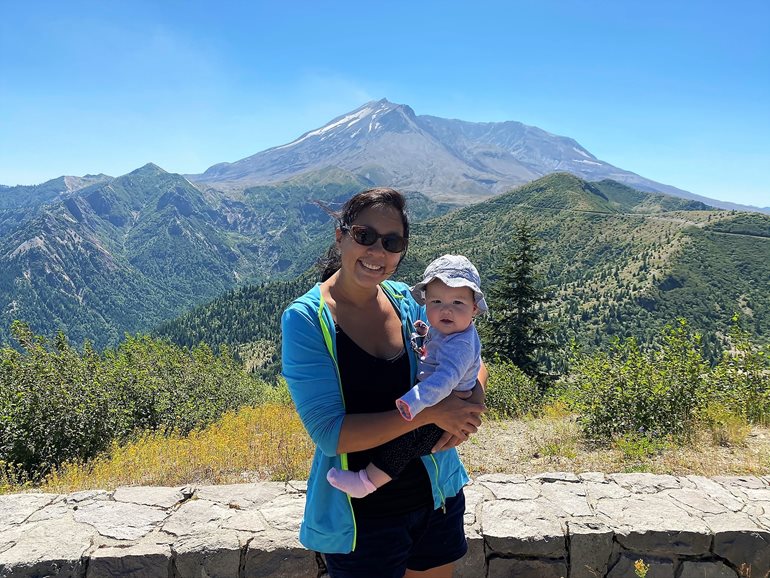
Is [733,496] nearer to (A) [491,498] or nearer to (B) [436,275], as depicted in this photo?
(A) [491,498]

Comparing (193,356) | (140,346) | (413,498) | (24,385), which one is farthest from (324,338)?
(193,356)

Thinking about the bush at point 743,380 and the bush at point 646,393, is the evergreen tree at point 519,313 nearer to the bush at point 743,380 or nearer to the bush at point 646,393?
the bush at point 743,380

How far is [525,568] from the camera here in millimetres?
3600

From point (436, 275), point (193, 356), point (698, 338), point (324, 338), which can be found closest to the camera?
point (324, 338)

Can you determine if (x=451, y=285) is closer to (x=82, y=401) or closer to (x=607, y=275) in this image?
(x=82, y=401)

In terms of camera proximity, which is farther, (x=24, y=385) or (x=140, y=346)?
(x=140, y=346)

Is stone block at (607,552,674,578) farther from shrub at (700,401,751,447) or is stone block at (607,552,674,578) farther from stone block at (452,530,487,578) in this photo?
shrub at (700,401,751,447)

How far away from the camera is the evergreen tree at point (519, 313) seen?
24016mm

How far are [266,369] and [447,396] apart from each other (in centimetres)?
9637

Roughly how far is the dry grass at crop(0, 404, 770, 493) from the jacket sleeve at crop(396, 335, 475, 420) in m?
3.48

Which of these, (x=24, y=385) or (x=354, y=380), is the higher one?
(x=354, y=380)

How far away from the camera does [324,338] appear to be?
73.7 inches

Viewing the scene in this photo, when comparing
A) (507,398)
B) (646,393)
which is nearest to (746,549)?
(646,393)

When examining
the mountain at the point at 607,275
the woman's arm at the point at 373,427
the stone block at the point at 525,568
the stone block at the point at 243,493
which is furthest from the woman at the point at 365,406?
the mountain at the point at 607,275
